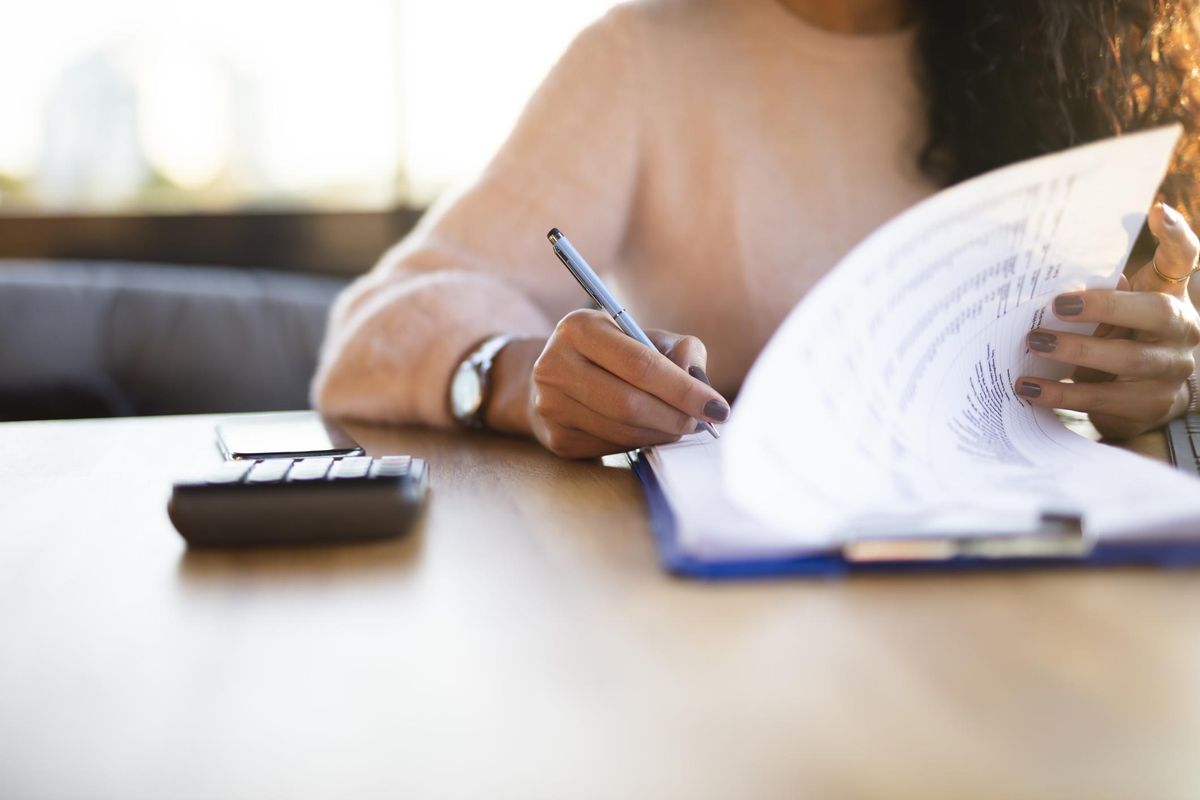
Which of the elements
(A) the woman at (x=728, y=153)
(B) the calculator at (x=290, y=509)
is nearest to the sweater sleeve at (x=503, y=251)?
(A) the woman at (x=728, y=153)

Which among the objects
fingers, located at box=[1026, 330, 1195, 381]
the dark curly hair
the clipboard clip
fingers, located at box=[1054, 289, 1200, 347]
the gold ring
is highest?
the dark curly hair

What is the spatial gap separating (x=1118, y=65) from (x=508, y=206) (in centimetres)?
53

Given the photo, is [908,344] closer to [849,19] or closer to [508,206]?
[508,206]

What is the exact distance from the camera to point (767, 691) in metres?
0.27

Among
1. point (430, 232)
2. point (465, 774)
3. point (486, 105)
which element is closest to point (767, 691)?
point (465, 774)

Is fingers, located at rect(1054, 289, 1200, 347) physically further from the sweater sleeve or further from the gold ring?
the sweater sleeve

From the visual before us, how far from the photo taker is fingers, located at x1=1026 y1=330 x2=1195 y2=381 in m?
0.51

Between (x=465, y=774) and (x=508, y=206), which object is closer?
(x=465, y=774)

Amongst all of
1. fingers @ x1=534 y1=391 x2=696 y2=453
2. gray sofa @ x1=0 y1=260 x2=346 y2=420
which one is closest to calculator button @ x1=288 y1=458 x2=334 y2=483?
fingers @ x1=534 y1=391 x2=696 y2=453

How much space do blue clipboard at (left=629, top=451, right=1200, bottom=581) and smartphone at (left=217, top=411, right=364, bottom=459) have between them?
21 cm

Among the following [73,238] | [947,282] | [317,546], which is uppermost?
[947,282]

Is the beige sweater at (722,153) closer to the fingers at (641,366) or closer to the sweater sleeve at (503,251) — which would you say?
the sweater sleeve at (503,251)

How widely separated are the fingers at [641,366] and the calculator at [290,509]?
139 mm

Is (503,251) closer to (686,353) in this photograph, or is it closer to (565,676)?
(686,353)
